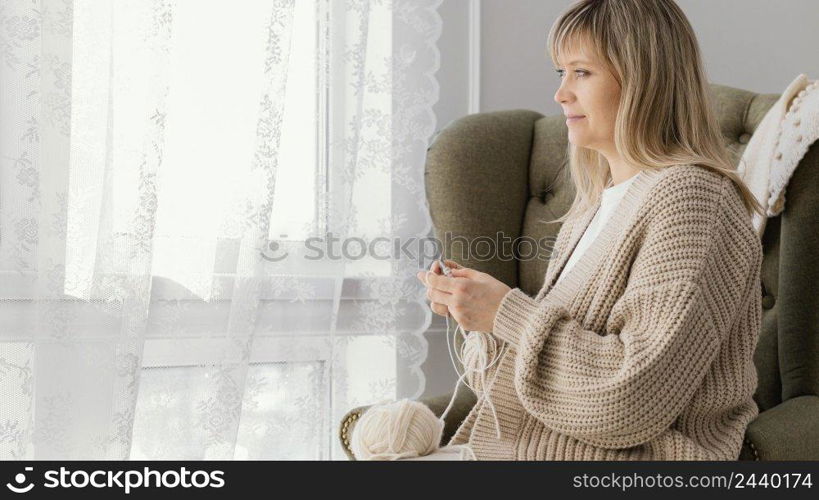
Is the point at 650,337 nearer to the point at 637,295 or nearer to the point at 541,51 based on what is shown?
the point at 637,295

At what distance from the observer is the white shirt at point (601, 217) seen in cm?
120

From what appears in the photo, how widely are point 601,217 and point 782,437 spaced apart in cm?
41

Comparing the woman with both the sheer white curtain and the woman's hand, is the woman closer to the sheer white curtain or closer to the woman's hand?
the woman's hand

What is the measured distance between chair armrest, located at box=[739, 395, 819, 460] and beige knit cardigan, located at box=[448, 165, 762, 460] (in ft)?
0.11

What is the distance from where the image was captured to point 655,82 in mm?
1113

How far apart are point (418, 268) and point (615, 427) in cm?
70

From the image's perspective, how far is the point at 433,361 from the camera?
5.77 ft

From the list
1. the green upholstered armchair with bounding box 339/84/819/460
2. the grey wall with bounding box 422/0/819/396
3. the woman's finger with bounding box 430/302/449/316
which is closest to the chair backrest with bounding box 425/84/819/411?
the green upholstered armchair with bounding box 339/84/819/460

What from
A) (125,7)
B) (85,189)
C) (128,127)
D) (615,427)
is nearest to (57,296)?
(85,189)

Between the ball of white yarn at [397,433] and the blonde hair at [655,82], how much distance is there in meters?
0.48

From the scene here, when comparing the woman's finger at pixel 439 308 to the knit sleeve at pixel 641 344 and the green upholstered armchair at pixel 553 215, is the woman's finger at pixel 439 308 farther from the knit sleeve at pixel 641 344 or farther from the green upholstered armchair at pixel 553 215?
the green upholstered armchair at pixel 553 215

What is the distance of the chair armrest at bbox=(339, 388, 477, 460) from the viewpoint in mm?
1289
